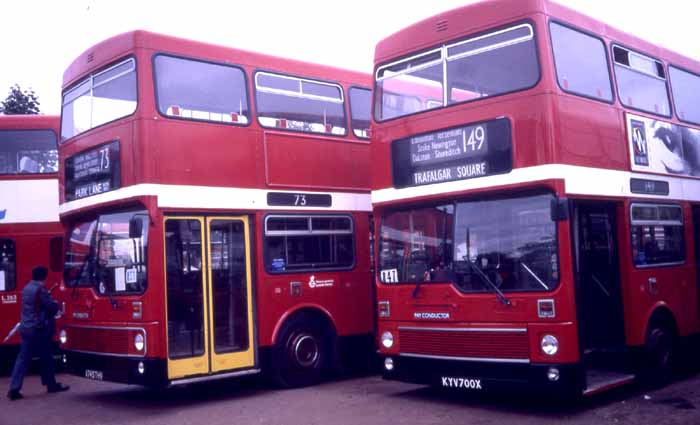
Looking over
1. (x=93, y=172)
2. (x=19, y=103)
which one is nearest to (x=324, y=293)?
(x=93, y=172)

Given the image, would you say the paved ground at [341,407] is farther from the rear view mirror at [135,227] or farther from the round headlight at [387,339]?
the rear view mirror at [135,227]

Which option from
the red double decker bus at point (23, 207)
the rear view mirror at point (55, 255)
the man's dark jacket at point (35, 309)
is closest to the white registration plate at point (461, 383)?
the man's dark jacket at point (35, 309)

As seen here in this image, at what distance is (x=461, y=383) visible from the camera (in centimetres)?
879

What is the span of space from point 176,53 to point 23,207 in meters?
5.96

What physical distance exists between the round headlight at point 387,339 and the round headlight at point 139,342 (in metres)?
2.94

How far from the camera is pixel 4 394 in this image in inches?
480

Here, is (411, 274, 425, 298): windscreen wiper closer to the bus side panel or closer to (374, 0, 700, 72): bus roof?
the bus side panel

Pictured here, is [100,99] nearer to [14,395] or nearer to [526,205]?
[14,395]

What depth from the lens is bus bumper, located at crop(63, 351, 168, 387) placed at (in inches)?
377

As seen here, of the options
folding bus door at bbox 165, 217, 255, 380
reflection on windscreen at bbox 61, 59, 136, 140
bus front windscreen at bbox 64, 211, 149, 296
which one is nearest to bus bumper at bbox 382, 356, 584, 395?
folding bus door at bbox 165, 217, 255, 380

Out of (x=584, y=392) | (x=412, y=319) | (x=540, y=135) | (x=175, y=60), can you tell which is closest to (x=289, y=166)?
(x=175, y=60)

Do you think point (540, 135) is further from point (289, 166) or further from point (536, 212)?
point (289, 166)

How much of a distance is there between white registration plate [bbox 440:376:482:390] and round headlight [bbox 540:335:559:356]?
0.86 m

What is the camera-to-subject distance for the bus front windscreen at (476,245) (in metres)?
8.33
